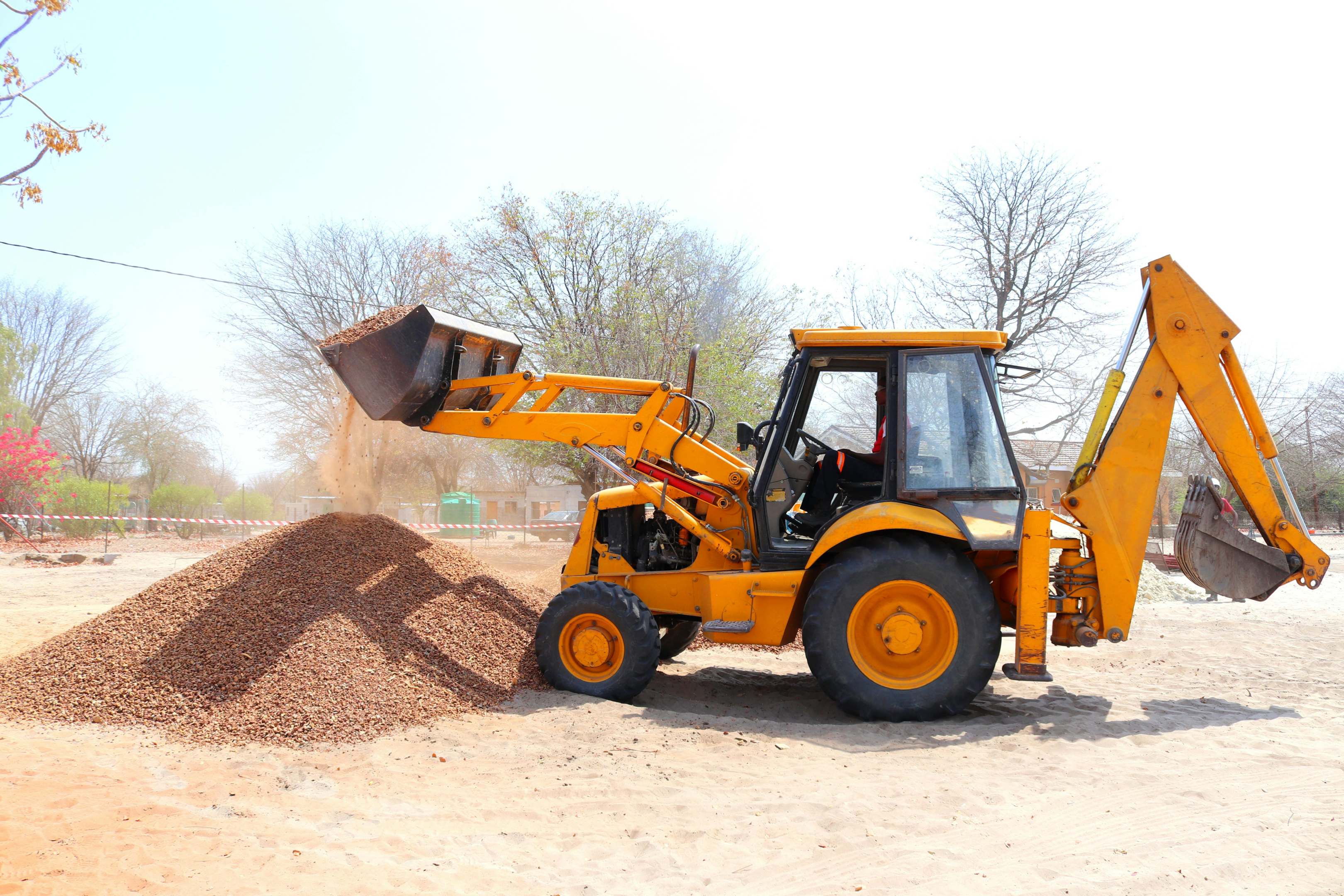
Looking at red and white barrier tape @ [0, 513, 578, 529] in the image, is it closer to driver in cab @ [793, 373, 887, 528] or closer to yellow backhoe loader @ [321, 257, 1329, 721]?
yellow backhoe loader @ [321, 257, 1329, 721]

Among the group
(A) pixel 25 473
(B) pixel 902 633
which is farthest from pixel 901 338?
(A) pixel 25 473

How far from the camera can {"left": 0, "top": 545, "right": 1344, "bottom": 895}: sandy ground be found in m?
3.48

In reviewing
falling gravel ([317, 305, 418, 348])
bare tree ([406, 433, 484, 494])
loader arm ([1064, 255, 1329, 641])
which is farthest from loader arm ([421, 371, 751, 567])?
bare tree ([406, 433, 484, 494])

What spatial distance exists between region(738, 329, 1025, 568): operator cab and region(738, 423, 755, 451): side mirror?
1 cm

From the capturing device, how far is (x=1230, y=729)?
18.5ft

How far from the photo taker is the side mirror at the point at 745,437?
255 inches

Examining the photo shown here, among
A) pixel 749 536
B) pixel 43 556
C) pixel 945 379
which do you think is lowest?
pixel 43 556

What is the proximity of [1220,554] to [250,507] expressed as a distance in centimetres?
3697

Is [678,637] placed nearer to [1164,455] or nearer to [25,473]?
[1164,455]

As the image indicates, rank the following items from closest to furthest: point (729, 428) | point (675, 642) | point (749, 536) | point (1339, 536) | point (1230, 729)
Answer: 1. point (1230, 729)
2. point (749, 536)
3. point (675, 642)
4. point (729, 428)
5. point (1339, 536)

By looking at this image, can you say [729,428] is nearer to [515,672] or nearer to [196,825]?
[515,672]

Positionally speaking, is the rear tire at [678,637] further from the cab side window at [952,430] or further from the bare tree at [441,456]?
the bare tree at [441,456]

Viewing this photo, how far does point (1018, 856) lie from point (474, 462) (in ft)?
167

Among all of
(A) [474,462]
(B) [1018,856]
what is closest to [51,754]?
(B) [1018,856]
